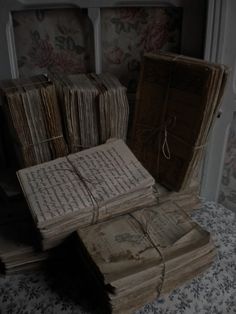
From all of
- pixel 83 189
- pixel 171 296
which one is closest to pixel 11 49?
pixel 83 189

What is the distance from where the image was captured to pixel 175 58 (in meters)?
0.96

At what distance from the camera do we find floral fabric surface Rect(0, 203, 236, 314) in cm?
82

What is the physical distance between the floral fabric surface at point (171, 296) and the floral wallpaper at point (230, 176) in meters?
0.38

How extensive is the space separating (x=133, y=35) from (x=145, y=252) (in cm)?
62

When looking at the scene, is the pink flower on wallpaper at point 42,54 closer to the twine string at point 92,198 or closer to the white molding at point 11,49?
the white molding at point 11,49

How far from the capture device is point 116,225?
2.85ft

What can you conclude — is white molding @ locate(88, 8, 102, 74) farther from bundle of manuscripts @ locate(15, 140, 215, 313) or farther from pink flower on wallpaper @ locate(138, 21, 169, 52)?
bundle of manuscripts @ locate(15, 140, 215, 313)

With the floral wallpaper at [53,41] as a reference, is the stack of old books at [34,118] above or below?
below

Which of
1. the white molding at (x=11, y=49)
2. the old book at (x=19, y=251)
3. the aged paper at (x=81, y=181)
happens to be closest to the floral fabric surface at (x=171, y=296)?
the old book at (x=19, y=251)

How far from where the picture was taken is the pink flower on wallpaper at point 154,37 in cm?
105

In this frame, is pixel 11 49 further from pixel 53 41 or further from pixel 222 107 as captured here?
pixel 222 107

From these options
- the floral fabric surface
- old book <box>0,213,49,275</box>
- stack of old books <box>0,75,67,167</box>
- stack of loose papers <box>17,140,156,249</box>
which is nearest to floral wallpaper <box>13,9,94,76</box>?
stack of old books <box>0,75,67,167</box>

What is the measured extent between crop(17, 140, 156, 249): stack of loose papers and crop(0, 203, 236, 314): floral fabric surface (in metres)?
0.11

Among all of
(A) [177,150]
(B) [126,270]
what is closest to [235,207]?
(A) [177,150]
